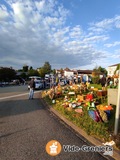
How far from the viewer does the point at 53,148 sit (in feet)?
15.8

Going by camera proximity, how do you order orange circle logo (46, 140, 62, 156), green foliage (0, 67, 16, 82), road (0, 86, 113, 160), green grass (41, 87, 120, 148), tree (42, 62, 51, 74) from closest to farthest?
road (0, 86, 113, 160), orange circle logo (46, 140, 62, 156), green grass (41, 87, 120, 148), green foliage (0, 67, 16, 82), tree (42, 62, 51, 74)

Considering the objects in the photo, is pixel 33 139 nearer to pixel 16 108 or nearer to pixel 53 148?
pixel 53 148

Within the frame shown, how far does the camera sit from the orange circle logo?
4418mm

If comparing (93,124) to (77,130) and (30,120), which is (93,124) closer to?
(77,130)

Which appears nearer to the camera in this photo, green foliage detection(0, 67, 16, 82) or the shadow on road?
the shadow on road

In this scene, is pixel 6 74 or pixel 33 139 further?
pixel 6 74

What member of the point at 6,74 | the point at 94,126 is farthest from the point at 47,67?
the point at 94,126

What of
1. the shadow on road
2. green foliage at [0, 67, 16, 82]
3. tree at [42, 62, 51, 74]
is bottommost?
the shadow on road

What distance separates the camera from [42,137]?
5445 millimetres

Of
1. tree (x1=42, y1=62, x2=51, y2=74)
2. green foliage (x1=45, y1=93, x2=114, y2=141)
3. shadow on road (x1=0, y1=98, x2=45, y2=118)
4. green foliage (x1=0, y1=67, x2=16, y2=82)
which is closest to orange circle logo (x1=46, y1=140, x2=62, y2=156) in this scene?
green foliage (x1=45, y1=93, x2=114, y2=141)

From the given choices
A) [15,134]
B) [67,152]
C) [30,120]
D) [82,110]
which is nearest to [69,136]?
[67,152]

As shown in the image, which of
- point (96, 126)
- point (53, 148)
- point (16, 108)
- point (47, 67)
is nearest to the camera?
point (53, 148)

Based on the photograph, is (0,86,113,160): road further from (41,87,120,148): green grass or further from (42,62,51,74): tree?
(42,62,51,74): tree

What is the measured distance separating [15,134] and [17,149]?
1233 millimetres
